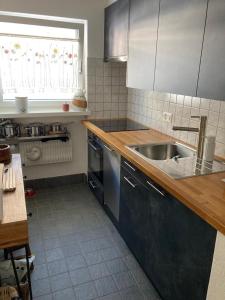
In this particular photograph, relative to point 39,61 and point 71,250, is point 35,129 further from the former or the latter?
point 71,250

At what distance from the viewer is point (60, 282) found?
1781mm

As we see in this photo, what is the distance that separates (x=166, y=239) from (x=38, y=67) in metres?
2.41

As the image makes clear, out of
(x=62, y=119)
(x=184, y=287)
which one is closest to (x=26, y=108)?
(x=62, y=119)

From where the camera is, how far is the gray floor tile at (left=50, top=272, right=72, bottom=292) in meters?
1.74

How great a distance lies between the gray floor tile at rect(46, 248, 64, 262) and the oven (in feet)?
2.42

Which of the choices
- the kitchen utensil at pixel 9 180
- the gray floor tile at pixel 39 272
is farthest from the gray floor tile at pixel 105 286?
the kitchen utensil at pixel 9 180

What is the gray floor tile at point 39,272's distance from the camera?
5.98 feet

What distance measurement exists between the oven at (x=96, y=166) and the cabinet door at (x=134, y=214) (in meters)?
0.59

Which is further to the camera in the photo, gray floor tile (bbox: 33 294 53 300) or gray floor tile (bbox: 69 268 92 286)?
gray floor tile (bbox: 69 268 92 286)

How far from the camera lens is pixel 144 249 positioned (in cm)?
177

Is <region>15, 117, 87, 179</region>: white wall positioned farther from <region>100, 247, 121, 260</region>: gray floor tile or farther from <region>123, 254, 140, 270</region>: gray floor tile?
<region>123, 254, 140, 270</region>: gray floor tile

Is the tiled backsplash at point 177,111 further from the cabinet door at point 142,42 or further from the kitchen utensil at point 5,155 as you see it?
the kitchen utensil at point 5,155

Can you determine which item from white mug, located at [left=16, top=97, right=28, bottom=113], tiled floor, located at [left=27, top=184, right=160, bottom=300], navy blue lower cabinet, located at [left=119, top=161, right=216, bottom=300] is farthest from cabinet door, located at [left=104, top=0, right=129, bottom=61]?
tiled floor, located at [left=27, top=184, right=160, bottom=300]

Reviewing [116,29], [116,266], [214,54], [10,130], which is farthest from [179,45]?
[10,130]
